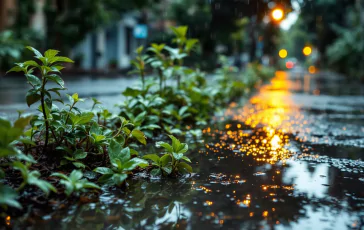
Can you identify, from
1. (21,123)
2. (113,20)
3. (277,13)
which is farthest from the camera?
(113,20)

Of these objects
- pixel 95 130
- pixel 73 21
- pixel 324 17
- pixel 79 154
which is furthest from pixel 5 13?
pixel 324 17

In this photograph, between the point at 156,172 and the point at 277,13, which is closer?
the point at 156,172

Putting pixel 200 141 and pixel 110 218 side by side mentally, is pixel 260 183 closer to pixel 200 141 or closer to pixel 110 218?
pixel 110 218

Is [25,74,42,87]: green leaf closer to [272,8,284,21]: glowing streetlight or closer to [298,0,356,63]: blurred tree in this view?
[272,8,284,21]: glowing streetlight

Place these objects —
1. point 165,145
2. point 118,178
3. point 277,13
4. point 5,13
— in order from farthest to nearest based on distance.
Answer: point 5,13 → point 277,13 → point 165,145 → point 118,178

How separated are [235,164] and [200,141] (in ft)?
3.72

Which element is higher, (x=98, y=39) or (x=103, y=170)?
(x=98, y=39)

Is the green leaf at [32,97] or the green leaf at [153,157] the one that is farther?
the green leaf at [153,157]

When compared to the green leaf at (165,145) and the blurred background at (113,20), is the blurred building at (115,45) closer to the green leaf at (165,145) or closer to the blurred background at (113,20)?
the blurred background at (113,20)

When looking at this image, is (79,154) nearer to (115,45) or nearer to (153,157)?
(153,157)

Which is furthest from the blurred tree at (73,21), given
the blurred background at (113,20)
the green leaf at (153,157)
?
the green leaf at (153,157)

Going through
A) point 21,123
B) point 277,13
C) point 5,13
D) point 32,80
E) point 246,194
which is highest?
point 5,13

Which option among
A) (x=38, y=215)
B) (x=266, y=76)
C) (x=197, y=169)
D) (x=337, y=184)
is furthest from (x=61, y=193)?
(x=266, y=76)

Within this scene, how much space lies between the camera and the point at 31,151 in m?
3.05
